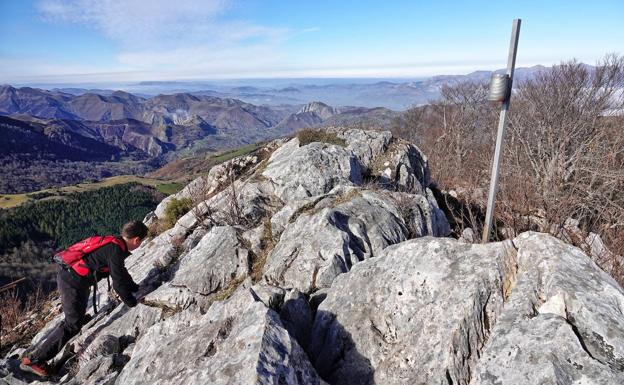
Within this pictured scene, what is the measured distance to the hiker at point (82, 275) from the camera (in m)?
7.98

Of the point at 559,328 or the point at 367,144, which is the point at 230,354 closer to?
the point at 559,328

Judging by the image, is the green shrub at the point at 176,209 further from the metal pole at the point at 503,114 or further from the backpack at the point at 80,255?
the metal pole at the point at 503,114

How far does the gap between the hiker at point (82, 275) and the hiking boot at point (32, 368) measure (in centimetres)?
29

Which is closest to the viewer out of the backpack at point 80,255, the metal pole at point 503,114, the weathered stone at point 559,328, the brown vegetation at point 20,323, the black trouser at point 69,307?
the weathered stone at point 559,328

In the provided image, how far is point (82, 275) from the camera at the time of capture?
26.3 ft

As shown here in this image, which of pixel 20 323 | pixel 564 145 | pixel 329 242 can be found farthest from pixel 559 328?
pixel 564 145

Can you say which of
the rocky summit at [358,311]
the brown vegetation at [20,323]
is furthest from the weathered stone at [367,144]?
the brown vegetation at [20,323]

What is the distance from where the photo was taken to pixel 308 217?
9.07 metres

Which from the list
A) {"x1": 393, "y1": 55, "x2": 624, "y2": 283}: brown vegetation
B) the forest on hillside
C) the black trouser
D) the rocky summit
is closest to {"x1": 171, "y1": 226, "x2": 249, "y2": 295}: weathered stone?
the rocky summit

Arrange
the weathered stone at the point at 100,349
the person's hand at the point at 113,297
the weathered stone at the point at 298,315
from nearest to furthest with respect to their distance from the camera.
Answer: the weathered stone at the point at 298,315
the weathered stone at the point at 100,349
the person's hand at the point at 113,297

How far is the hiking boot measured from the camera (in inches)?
291

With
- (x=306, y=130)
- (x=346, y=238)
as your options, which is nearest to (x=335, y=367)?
(x=346, y=238)

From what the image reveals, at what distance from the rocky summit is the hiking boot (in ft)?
0.56

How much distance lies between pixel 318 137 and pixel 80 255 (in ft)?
43.4
